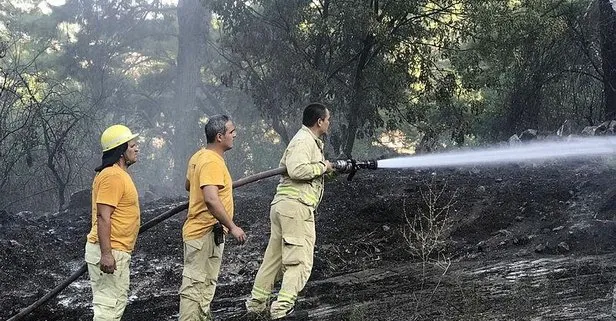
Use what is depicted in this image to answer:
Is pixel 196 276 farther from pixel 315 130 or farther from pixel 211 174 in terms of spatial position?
pixel 315 130

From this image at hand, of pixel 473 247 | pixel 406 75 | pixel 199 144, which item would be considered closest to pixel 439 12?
pixel 406 75

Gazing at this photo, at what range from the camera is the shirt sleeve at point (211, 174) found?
448 centimetres

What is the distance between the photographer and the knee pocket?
4.89 metres

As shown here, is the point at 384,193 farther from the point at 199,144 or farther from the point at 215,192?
the point at 199,144

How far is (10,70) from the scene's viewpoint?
10.6 metres

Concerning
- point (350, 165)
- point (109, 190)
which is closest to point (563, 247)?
point (350, 165)

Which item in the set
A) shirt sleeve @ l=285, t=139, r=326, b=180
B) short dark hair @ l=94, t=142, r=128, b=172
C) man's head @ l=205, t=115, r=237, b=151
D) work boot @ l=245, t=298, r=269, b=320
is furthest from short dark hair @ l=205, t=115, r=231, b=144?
work boot @ l=245, t=298, r=269, b=320

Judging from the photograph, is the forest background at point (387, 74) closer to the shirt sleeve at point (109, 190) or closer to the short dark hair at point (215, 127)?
the short dark hair at point (215, 127)

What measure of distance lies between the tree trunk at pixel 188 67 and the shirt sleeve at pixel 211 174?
59.4ft

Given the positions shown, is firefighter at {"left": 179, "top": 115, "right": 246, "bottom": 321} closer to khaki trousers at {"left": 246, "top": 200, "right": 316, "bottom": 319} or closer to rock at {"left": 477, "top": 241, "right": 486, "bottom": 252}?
khaki trousers at {"left": 246, "top": 200, "right": 316, "bottom": 319}

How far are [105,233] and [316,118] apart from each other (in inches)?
72.1

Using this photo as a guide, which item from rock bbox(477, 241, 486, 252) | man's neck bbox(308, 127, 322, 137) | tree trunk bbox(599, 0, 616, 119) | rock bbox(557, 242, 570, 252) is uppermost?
tree trunk bbox(599, 0, 616, 119)

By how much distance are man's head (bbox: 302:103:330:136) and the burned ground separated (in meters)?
1.43

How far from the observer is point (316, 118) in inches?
198
